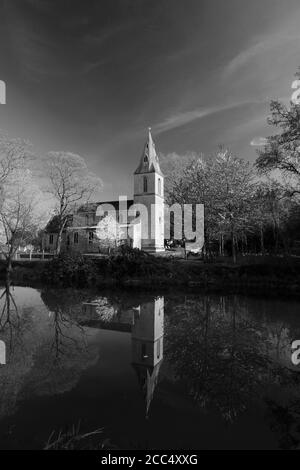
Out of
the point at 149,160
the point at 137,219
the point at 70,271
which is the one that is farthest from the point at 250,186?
the point at 149,160

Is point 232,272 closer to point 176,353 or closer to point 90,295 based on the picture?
point 90,295

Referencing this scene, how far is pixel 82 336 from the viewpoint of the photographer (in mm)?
8008

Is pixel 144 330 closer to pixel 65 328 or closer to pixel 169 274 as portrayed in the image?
pixel 65 328

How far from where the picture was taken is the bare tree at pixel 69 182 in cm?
3175

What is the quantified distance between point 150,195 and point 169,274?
3027 centimetres

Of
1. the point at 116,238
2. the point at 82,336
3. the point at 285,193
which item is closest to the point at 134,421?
the point at 82,336

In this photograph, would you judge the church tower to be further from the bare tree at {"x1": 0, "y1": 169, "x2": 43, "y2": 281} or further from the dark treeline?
the bare tree at {"x1": 0, "y1": 169, "x2": 43, "y2": 281}

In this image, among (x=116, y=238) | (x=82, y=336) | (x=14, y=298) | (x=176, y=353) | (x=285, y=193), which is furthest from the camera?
(x=116, y=238)

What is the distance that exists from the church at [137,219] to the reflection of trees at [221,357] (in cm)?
3246

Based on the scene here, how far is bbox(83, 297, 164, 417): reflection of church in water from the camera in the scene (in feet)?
17.9

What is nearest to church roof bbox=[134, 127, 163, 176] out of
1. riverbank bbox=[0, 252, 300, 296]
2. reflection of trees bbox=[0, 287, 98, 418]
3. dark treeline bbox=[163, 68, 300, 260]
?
dark treeline bbox=[163, 68, 300, 260]

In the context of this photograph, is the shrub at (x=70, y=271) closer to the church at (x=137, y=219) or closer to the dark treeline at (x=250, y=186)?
the dark treeline at (x=250, y=186)

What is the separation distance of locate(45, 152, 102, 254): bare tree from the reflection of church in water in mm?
21533
